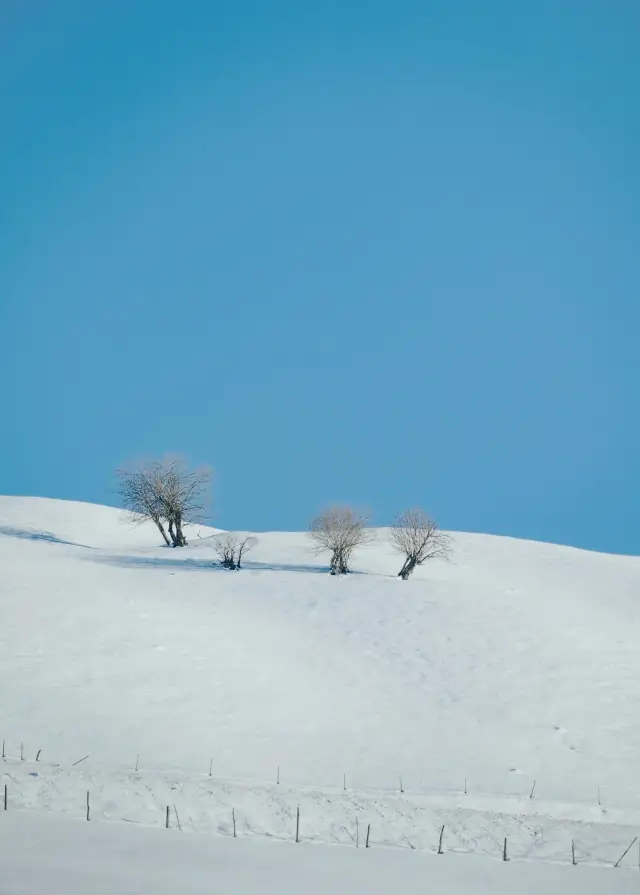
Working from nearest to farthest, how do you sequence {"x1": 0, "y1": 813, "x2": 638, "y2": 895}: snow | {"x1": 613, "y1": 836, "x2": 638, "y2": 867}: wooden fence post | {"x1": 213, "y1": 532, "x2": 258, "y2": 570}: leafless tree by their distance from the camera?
1. {"x1": 0, "y1": 813, "x2": 638, "y2": 895}: snow
2. {"x1": 613, "y1": 836, "x2": 638, "y2": 867}: wooden fence post
3. {"x1": 213, "y1": 532, "x2": 258, "y2": 570}: leafless tree

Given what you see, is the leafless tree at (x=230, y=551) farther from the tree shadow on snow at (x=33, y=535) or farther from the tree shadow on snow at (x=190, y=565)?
the tree shadow on snow at (x=33, y=535)

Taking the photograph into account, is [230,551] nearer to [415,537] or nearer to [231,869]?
[415,537]

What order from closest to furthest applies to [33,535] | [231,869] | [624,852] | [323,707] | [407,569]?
[231,869], [624,852], [323,707], [407,569], [33,535]

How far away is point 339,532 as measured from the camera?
43.4 meters

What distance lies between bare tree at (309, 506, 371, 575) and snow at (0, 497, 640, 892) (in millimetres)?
1405

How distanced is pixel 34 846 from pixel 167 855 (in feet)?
8.01

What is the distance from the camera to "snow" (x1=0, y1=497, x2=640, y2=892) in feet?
62.1

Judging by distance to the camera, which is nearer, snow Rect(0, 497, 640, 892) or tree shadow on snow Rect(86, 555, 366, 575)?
snow Rect(0, 497, 640, 892)

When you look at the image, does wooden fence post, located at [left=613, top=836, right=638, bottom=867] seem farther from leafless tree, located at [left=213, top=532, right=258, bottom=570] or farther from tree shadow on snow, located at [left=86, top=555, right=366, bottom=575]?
leafless tree, located at [left=213, top=532, right=258, bottom=570]

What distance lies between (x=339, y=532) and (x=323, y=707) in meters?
16.8

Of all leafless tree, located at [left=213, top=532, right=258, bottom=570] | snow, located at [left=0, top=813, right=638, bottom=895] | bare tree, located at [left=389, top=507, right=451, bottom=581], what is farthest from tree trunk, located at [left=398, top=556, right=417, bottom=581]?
snow, located at [left=0, top=813, right=638, bottom=895]

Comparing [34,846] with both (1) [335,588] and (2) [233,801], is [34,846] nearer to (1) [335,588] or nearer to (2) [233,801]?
(2) [233,801]

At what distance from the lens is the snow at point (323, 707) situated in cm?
1894

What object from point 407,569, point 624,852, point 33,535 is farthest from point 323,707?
point 33,535
